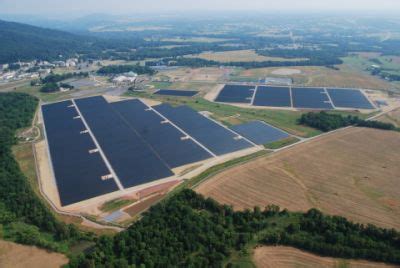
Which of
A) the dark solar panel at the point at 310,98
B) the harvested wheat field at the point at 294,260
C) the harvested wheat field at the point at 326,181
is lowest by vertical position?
the harvested wheat field at the point at 294,260

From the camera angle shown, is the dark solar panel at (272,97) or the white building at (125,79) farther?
the white building at (125,79)

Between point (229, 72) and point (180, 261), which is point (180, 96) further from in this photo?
point (180, 261)

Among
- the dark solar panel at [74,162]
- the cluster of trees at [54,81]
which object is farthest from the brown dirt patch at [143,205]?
the cluster of trees at [54,81]

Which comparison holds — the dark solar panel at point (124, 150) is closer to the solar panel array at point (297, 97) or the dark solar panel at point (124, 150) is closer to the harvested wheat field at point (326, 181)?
the harvested wheat field at point (326, 181)

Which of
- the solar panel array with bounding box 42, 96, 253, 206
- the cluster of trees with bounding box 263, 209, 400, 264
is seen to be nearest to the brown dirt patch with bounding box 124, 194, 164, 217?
the solar panel array with bounding box 42, 96, 253, 206

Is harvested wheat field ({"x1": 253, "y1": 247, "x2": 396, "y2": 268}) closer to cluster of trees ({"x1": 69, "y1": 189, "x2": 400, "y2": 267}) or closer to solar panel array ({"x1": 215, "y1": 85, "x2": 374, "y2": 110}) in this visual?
cluster of trees ({"x1": 69, "y1": 189, "x2": 400, "y2": 267})
